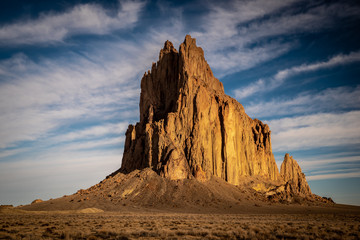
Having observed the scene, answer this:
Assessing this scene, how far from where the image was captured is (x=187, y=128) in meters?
89.4

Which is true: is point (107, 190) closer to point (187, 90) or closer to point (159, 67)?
point (187, 90)

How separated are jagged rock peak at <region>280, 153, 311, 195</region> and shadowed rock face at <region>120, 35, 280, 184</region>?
20.0m

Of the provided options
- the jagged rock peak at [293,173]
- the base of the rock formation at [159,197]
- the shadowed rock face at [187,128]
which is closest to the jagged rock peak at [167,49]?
the shadowed rock face at [187,128]

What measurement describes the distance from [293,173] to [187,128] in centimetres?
6661

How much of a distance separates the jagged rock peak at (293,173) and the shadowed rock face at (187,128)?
2003 centimetres

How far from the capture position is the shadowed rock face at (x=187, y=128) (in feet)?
279

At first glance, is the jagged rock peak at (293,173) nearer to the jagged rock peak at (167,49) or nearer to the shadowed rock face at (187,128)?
the shadowed rock face at (187,128)

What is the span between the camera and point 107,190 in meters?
79.3

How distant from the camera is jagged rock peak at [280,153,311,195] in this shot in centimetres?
12656

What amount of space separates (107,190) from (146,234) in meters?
59.3

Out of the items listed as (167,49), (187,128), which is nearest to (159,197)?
(187,128)

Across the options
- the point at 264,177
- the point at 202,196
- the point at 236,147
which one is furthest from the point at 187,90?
the point at 264,177

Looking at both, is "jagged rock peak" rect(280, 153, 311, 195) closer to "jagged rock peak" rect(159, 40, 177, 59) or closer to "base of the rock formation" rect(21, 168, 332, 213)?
"base of the rock formation" rect(21, 168, 332, 213)

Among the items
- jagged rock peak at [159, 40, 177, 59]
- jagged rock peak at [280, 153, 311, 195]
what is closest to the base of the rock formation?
jagged rock peak at [280, 153, 311, 195]
